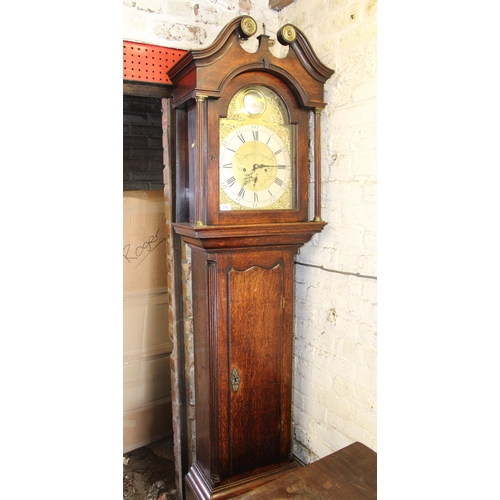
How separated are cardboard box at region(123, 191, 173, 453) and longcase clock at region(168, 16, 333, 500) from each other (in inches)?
20.9

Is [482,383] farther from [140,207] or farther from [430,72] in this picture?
[140,207]

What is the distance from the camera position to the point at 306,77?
5.67 feet

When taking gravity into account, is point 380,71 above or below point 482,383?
above

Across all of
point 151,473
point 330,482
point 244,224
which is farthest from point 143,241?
point 330,482

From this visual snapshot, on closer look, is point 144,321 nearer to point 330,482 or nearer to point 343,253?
point 343,253

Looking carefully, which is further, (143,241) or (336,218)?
(143,241)

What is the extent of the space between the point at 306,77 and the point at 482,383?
5.75 ft

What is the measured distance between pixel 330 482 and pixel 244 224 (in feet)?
3.06

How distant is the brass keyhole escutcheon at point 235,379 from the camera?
179 centimetres

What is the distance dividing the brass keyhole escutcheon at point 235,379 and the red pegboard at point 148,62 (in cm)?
125

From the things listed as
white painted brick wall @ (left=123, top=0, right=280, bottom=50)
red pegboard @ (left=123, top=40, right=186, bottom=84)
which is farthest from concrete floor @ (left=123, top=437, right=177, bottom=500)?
white painted brick wall @ (left=123, top=0, right=280, bottom=50)

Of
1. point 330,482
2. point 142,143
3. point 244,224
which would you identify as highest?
point 142,143

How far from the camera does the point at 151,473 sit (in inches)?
92.7
